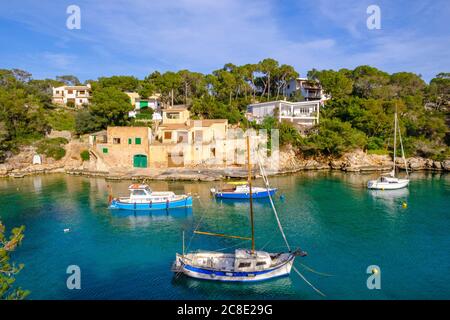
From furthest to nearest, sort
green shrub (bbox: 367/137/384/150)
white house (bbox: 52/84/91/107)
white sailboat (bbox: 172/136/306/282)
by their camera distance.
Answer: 1. white house (bbox: 52/84/91/107)
2. green shrub (bbox: 367/137/384/150)
3. white sailboat (bbox: 172/136/306/282)

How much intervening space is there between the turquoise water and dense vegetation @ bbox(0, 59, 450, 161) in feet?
51.3

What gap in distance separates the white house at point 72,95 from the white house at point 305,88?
48248 millimetres

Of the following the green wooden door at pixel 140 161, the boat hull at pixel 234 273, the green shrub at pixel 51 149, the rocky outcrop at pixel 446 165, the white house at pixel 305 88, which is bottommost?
the boat hull at pixel 234 273

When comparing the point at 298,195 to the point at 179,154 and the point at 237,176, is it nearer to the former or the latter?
the point at 237,176

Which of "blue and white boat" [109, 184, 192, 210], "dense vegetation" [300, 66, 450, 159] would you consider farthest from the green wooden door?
"dense vegetation" [300, 66, 450, 159]

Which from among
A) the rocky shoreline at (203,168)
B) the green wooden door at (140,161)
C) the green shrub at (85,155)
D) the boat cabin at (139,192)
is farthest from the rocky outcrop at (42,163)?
the boat cabin at (139,192)

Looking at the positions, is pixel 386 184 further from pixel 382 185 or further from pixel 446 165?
pixel 446 165

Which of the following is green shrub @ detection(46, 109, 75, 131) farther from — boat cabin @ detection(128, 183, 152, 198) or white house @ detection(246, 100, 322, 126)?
boat cabin @ detection(128, 183, 152, 198)

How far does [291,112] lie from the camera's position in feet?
190

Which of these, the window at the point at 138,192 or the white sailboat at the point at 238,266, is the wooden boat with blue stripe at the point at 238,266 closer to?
the white sailboat at the point at 238,266

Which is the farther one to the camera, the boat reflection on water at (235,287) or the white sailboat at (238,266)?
the white sailboat at (238,266)

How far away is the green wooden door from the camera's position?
46.8 m

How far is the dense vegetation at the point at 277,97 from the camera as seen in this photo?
50844mm

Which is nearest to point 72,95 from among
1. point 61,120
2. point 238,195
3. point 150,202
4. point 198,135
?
point 61,120
